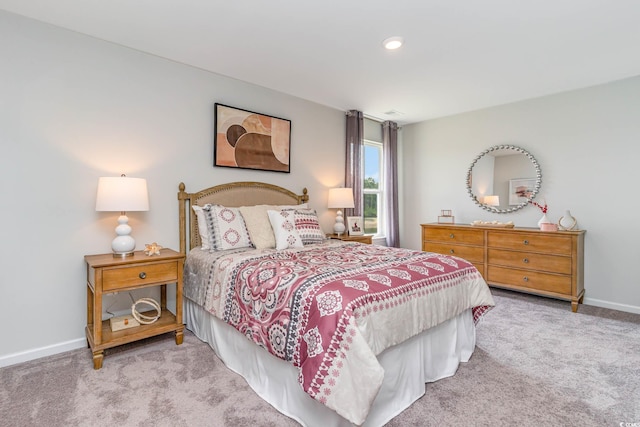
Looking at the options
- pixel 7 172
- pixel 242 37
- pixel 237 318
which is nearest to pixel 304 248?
pixel 237 318

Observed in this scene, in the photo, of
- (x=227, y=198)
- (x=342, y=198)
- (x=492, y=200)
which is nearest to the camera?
(x=227, y=198)

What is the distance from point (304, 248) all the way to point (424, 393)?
4.76 feet

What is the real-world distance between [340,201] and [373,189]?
3.76 feet

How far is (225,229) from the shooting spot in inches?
109

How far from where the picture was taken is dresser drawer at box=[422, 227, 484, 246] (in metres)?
3.94

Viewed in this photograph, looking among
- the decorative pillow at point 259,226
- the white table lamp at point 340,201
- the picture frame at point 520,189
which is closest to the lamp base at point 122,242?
the decorative pillow at point 259,226

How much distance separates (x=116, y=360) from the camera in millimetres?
2256

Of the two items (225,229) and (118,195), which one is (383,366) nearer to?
(225,229)

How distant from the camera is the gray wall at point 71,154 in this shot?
7.29 ft

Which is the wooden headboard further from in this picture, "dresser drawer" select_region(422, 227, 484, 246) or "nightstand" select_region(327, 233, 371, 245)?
"dresser drawer" select_region(422, 227, 484, 246)

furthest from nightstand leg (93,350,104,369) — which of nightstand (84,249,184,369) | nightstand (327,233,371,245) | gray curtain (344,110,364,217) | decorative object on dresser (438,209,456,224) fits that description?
decorative object on dresser (438,209,456,224)

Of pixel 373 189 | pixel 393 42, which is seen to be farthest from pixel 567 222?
pixel 393 42

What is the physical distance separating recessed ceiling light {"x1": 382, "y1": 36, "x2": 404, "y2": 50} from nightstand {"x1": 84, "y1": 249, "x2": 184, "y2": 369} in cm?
233

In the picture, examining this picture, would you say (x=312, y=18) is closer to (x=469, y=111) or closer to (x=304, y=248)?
(x=304, y=248)
